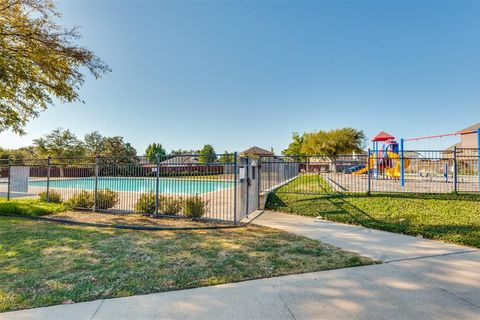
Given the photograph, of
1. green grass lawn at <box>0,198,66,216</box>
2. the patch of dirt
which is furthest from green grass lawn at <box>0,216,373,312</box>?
green grass lawn at <box>0,198,66,216</box>

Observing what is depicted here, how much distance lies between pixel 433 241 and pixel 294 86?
16.2m

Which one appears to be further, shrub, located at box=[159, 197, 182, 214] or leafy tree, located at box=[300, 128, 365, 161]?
leafy tree, located at box=[300, 128, 365, 161]

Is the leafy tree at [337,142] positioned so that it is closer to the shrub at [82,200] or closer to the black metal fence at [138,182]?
the black metal fence at [138,182]

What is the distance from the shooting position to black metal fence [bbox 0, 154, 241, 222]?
746 cm

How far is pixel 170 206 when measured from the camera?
770 centimetres

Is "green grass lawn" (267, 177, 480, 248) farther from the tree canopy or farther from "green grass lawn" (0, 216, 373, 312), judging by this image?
the tree canopy

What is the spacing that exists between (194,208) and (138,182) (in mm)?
2418

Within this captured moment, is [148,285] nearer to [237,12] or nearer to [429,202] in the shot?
[429,202]

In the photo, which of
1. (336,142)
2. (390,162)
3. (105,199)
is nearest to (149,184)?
(105,199)

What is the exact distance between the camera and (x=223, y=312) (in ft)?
8.14

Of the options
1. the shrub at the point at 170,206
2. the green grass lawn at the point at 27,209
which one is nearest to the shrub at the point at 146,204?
the shrub at the point at 170,206

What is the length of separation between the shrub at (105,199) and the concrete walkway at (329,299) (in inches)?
261

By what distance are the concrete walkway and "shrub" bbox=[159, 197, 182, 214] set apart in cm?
492

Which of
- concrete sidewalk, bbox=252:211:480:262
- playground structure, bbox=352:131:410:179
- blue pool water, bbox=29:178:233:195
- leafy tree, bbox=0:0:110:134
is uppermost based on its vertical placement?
leafy tree, bbox=0:0:110:134
